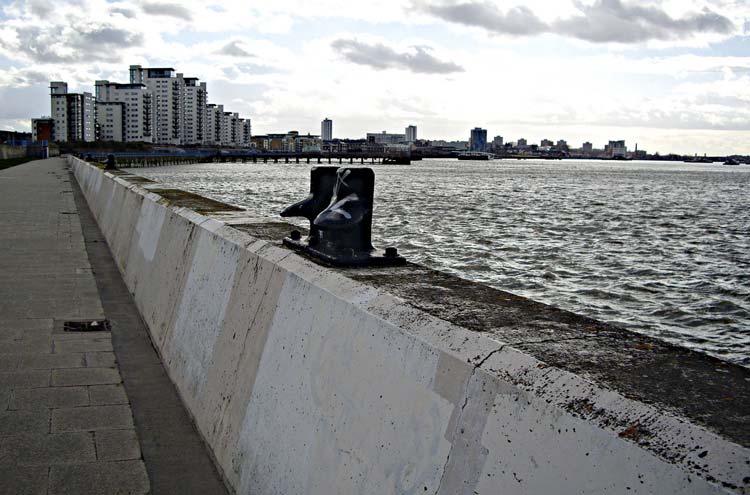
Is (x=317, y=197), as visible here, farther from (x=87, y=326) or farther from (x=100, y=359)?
(x=87, y=326)

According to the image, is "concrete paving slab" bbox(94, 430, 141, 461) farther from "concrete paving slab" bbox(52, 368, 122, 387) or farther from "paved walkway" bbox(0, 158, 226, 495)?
"concrete paving slab" bbox(52, 368, 122, 387)

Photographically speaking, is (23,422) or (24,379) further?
(24,379)

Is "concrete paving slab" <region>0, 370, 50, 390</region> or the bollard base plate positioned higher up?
the bollard base plate

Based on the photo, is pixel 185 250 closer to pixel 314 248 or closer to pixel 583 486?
pixel 314 248

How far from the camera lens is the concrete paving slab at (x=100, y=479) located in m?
3.84

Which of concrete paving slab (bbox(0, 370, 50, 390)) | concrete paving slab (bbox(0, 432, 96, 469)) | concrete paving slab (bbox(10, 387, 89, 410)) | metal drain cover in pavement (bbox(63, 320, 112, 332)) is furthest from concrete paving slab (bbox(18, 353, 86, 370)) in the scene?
concrete paving slab (bbox(0, 432, 96, 469))

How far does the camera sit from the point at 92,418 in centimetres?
483

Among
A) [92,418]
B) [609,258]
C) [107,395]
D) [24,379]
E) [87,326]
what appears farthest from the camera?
[609,258]

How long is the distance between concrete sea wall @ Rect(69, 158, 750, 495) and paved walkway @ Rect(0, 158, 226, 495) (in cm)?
23

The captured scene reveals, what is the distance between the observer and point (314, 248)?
4.45m

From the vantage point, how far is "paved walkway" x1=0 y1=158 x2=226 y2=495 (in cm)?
401

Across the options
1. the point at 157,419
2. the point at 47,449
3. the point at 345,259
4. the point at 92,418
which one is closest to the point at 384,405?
the point at 345,259

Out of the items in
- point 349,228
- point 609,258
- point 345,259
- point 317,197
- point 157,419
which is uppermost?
point 317,197

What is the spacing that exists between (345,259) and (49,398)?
2.39 meters
